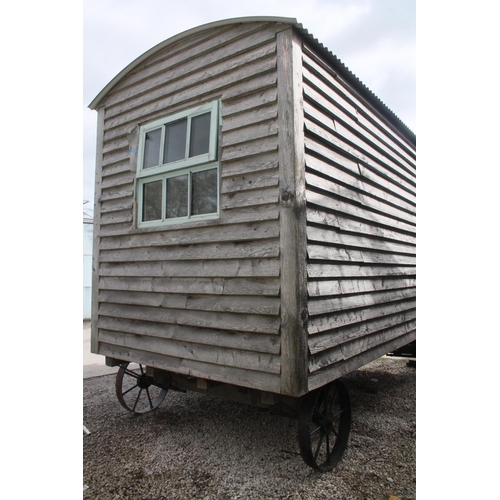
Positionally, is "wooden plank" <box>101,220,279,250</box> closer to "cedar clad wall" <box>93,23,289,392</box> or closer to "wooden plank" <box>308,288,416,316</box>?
"cedar clad wall" <box>93,23,289,392</box>

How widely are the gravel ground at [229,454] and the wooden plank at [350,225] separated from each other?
2142 millimetres

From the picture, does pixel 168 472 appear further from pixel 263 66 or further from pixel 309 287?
pixel 263 66

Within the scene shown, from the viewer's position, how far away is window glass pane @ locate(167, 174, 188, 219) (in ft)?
11.9

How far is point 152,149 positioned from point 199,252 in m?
1.36

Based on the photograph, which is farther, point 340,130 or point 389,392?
point 389,392

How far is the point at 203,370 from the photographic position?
3.27 m

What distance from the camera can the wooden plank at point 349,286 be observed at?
2.97m

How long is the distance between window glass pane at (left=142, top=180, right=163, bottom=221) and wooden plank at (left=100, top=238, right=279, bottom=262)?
0.36 m

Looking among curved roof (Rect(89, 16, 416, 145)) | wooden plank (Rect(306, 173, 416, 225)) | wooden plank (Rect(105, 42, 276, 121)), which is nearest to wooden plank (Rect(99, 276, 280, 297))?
wooden plank (Rect(306, 173, 416, 225))

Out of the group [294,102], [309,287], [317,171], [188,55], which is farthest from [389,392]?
[188,55]

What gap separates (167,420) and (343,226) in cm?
308

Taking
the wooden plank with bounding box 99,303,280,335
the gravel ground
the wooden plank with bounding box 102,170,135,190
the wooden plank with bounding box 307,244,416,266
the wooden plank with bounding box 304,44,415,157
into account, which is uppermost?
the wooden plank with bounding box 304,44,415,157

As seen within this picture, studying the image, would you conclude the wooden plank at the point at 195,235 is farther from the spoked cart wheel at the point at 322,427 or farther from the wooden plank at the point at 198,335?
the spoked cart wheel at the point at 322,427

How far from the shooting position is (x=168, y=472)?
320cm
